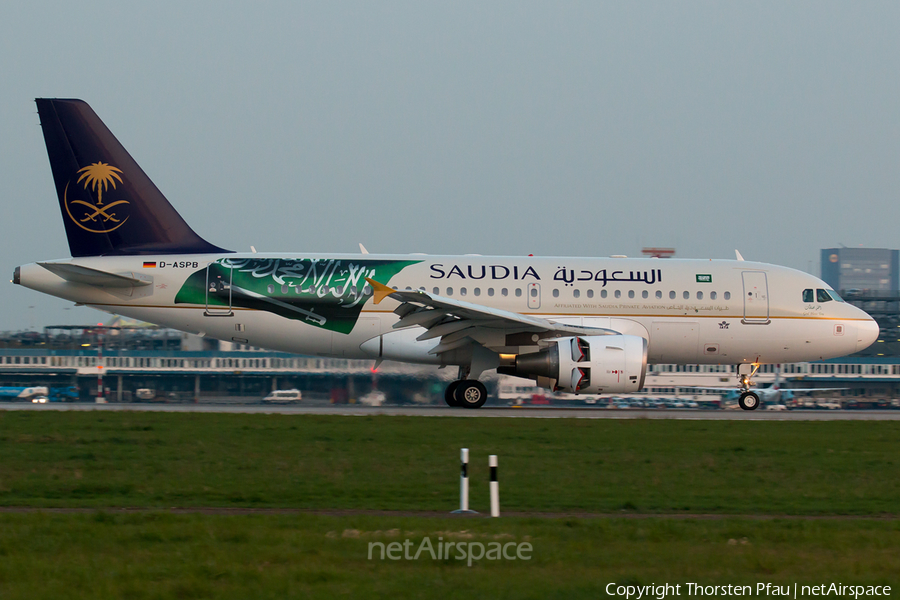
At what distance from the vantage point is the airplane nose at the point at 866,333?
21.9 m

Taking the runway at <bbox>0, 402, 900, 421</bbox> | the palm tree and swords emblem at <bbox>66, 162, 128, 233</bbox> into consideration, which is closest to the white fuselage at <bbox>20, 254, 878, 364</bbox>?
the palm tree and swords emblem at <bbox>66, 162, 128, 233</bbox>

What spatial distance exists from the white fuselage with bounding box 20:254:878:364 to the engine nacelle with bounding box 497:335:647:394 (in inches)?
49.1

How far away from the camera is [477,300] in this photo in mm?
20688

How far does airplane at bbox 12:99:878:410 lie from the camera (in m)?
20.1

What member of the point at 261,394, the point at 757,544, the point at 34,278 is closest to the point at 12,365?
the point at 261,394

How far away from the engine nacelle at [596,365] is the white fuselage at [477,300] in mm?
1248

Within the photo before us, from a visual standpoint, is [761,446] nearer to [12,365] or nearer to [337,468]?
[337,468]

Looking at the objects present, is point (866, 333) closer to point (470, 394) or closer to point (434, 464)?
point (470, 394)

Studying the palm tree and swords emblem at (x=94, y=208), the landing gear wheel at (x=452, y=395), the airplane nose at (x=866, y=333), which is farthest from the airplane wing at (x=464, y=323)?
the palm tree and swords emblem at (x=94, y=208)

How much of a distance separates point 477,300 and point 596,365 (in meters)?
3.51

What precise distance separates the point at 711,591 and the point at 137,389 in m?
29.5

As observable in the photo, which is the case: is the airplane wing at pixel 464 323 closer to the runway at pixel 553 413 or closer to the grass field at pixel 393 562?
the runway at pixel 553 413

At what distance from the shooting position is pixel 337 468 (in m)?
11.1

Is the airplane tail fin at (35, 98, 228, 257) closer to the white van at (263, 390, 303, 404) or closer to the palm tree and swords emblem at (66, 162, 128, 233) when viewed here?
the palm tree and swords emblem at (66, 162, 128, 233)
